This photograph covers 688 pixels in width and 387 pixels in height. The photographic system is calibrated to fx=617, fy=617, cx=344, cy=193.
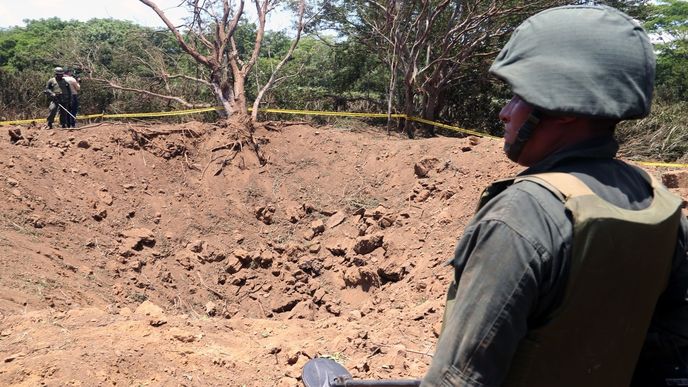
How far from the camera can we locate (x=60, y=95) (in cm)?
1197

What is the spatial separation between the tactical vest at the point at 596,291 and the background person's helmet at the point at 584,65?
16cm

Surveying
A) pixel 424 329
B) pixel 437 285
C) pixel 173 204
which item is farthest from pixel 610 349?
pixel 173 204

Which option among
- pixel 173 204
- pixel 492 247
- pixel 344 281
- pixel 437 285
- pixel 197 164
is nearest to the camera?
pixel 492 247

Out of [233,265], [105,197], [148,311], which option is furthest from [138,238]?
[148,311]

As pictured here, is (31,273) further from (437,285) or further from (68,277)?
(437,285)

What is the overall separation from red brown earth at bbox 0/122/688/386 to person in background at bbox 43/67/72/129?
2109 millimetres

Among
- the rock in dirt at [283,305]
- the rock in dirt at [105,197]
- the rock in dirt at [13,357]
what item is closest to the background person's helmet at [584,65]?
the rock in dirt at [13,357]

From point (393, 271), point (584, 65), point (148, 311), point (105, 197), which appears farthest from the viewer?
point (105, 197)

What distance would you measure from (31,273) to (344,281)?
3.56 meters

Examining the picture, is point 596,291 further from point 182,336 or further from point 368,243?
point 368,243

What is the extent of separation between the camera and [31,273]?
20.5ft

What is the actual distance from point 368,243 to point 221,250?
215 centimetres

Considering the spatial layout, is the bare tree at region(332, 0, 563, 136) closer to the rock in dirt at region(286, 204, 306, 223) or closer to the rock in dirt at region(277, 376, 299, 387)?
the rock in dirt at region(286, 204, 306, 223)

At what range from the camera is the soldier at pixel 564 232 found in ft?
3.70
